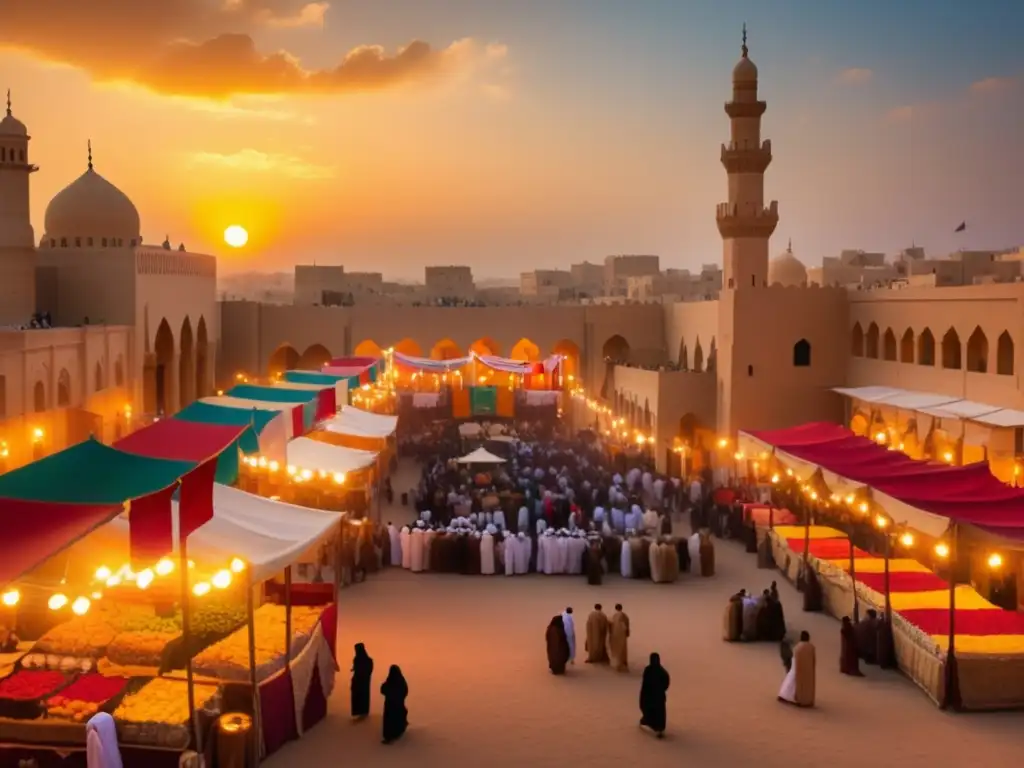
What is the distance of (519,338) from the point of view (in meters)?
37.5

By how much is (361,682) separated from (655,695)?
116 inches

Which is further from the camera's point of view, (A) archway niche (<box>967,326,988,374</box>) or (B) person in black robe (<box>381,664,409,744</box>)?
(A) archway niche (<box>967,326,988,374</box>)

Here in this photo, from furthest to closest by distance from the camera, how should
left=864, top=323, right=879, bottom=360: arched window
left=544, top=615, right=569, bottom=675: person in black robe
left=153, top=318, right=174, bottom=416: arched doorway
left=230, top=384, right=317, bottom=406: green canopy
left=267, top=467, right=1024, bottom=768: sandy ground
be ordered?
1. left=153, top=318, right=174, bottom=416: arched doorway
2. left=864, top=323, right=879, bottom=360: arched window
3. left=230, top=384, right=317, bottom=406: green canopy
4. left=544, top=615, right=569, bottom=675: person in black robe
5. left=267, top=467, right=1024, bottom=768: sandy ground

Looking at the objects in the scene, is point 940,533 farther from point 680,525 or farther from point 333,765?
point 680,525

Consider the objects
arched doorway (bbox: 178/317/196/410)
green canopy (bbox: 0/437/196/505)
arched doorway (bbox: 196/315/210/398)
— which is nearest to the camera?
green canopy (bbox: 0/437/196/505)

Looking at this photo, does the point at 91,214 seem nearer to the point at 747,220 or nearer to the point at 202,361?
the point at 202,361

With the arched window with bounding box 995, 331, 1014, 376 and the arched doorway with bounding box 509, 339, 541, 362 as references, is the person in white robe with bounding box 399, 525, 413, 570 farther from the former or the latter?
the arched doorway with bounding box 509, 339, 541, 362

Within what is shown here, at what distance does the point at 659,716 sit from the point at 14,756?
582 cm

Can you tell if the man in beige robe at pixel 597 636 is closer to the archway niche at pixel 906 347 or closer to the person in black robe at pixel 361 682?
the person in black robe at pixel 361 682

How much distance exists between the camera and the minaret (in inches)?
1089

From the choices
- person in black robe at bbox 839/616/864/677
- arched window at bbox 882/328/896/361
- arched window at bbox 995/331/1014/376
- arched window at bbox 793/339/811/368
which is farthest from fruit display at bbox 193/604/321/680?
arched window at bbox 793/339/811/368

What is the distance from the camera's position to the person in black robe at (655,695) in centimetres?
1000

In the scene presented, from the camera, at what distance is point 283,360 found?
38000mm

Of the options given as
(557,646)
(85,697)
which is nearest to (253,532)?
(85,697)
